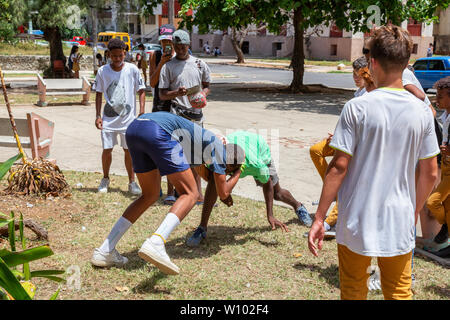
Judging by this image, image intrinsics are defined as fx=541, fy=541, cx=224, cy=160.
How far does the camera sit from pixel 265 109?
14.7 metres

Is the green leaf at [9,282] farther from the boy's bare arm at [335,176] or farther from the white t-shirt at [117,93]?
the white t-shirt at [117,93]

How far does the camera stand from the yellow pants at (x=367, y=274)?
274 centimetres

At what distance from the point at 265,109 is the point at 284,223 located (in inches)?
373

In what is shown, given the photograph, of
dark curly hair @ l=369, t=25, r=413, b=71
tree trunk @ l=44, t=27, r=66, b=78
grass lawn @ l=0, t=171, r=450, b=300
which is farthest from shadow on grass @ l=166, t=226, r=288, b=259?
tree trunk @ l=44, t=27, r=66, b=78

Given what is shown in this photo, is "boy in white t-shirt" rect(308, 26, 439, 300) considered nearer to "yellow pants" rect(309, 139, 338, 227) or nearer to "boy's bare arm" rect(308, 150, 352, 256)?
"boy's bare arm" rect(308, 150, 352, 256)

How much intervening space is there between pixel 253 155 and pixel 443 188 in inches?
63.4

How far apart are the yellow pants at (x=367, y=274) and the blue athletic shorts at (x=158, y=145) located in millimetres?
1569

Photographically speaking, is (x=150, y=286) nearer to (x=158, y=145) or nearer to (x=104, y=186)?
(x=158, y=145)

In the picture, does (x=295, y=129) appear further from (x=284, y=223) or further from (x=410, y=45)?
(x=410, y=45)

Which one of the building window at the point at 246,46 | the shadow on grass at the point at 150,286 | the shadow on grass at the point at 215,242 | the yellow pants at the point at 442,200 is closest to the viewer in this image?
the shadow on grass at the point at 150,286

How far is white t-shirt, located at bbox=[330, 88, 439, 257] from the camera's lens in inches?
101

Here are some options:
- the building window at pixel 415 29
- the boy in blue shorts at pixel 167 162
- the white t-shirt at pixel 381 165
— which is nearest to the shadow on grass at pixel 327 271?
the boy in blue shorts at pixel 167 162

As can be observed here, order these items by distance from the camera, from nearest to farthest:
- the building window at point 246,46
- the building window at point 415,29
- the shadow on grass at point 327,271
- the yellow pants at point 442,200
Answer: the shadow on grass at point 327,271
the yellow pants at point 442,200
the building window at point 415,29
the building window at point 246,46

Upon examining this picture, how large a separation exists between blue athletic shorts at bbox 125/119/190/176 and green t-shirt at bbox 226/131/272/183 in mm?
800
